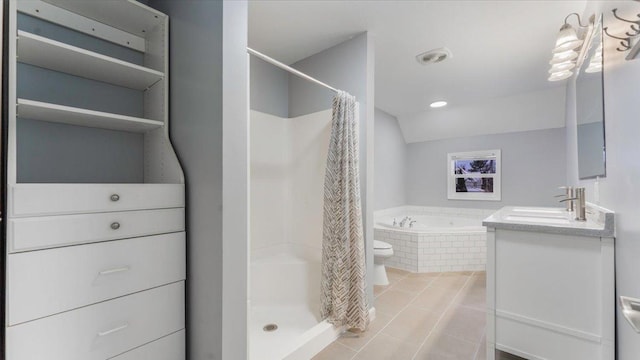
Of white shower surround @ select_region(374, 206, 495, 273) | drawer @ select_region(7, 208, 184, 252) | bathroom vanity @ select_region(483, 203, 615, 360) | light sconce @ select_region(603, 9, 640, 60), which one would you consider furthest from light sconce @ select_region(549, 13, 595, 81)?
drawer @ select_region(7, 208, 184, 252)

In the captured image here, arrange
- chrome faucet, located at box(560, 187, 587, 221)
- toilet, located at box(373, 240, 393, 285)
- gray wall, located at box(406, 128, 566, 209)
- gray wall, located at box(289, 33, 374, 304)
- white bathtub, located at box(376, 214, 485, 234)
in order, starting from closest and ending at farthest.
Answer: chrome faucet, located at box(560, 187, 587, 221) < gray wall, located at box(289, 33, 374, 304) < toilet, located at box(373, 240, 393, 285) < gray wall, located at box(406, 128, 566, 209) < white bathtub, located at box(376, 214, 485, 234)

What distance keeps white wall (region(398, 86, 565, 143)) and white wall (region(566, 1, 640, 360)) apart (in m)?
2.64

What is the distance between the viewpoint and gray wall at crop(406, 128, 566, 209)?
3887mm

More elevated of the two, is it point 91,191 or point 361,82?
point 361,82

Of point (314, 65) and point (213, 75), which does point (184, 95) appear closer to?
point (213, 75)

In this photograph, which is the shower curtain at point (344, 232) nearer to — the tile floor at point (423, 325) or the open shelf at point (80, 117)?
the tile floor at point (423, 325)

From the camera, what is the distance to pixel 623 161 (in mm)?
1153

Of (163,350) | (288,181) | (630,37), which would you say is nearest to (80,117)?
(163,350)

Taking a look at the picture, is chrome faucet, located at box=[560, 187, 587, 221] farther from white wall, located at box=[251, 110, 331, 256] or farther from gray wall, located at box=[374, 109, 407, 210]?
gray wall, located at box=[374, 109, 407, 210]

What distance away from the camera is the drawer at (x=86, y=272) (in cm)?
88

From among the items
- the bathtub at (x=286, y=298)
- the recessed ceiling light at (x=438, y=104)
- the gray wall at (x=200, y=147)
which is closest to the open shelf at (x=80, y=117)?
the gray wall at (x=200, y=147)

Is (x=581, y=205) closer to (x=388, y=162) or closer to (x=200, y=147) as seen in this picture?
(x=200, y=147)

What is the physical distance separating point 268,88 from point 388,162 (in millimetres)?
2543

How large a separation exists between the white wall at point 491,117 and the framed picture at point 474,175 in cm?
37
